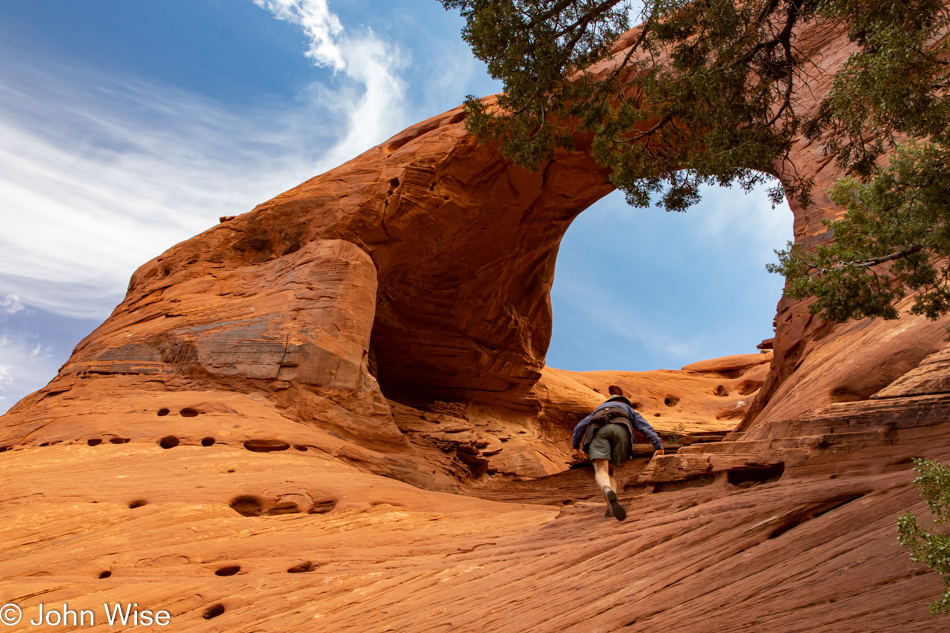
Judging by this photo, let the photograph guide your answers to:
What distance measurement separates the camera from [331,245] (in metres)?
15.0

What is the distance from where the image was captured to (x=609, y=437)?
25.0 feet

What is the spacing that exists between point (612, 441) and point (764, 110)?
4.76 m

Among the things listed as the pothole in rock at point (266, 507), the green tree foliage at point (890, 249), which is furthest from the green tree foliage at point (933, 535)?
the pothole in rock at point (266, 507)

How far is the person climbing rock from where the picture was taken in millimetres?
7328

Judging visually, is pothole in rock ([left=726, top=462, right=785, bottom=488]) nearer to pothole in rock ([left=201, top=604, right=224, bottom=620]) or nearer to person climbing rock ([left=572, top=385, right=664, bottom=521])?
person climbing rock ([left=572, top=385, right=664, bottom=521])

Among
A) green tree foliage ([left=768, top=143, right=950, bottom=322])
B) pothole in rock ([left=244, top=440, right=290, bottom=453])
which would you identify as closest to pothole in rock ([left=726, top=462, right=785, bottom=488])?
green tree foliage ([left=768, top=143, right=950, bottom=322])

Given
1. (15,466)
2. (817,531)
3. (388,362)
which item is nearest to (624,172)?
(817,531)

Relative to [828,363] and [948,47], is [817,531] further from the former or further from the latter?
[828,363]

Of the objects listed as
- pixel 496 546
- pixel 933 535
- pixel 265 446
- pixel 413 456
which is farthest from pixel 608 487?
pixel 413 456

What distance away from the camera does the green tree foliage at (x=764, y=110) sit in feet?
18.8

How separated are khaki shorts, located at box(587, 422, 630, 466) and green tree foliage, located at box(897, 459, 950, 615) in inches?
140

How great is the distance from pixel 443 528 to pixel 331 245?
336 inches

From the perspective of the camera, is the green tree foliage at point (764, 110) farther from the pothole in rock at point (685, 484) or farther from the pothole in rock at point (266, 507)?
the pothole in rock at point (266, 507)

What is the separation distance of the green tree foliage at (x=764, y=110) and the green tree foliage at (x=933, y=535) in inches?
111
